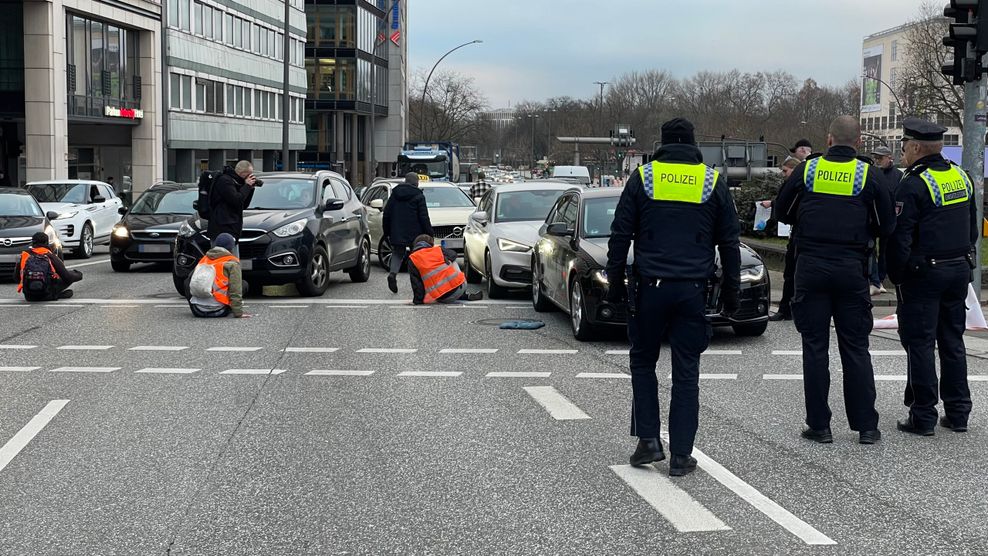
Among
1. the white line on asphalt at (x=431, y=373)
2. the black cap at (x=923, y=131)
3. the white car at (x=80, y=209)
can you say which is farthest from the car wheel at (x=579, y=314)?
the white car at (x=80, y=209)

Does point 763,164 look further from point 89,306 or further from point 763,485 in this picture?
point 763,485

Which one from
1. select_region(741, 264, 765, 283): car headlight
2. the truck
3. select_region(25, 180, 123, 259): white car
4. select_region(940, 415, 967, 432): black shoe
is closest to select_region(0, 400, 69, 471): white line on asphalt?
select_region(940, 415, 967, 432): black shoe

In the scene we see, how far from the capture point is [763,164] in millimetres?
40125

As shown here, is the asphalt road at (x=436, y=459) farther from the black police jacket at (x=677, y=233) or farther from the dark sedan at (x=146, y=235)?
the dark sedan at (x=146, y=235)

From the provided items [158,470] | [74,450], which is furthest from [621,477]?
[74,450]

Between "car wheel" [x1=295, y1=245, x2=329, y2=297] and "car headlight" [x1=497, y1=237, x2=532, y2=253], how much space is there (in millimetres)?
2517

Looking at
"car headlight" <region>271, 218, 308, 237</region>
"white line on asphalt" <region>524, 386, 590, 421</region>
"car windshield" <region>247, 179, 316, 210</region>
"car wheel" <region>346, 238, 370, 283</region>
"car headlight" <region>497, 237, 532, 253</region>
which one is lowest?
"white line on asphalt" <region>524, 386, 590, 421</region>

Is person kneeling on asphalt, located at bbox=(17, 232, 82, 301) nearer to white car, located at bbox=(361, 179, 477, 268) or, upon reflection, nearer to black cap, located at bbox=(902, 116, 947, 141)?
white car, located at bbox=(361, 179, 477, 268)

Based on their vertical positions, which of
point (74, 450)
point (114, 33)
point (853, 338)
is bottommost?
point (74, 450)

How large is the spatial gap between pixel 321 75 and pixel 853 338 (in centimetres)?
8357

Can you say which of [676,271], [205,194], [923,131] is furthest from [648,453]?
[205,194]

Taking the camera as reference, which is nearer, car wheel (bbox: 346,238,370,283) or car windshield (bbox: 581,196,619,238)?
car windshield (bbox: 581,196,619,238)

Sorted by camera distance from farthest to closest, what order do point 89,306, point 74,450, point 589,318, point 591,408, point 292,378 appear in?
point 89,306 → point 589,318 → point 292,378 → point 591,408 → point 74,450

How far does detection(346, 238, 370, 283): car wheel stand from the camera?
19312mm
